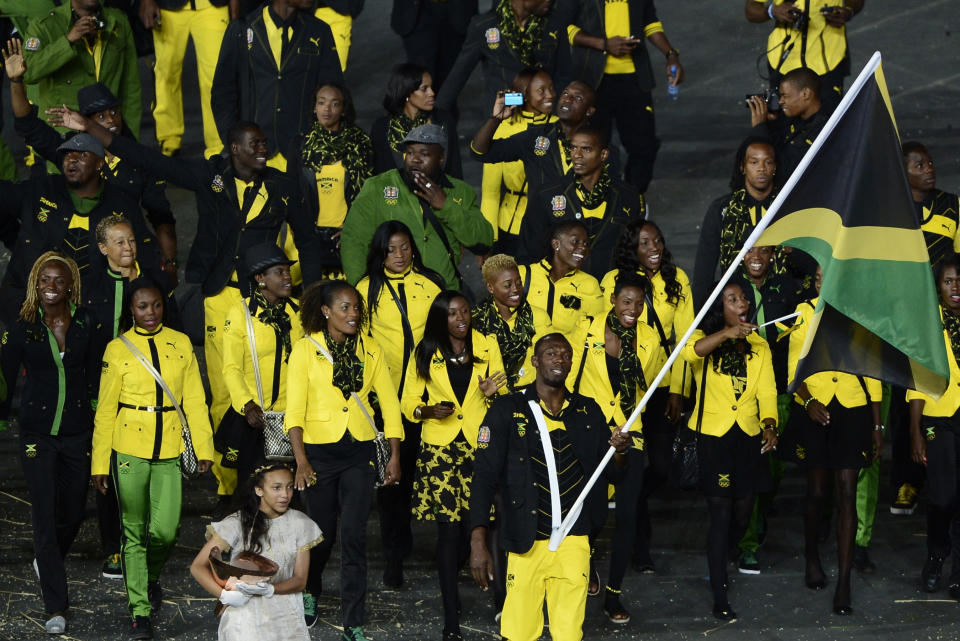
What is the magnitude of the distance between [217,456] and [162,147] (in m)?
5.09

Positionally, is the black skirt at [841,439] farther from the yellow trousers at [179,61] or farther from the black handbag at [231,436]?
the yellow trousers at [179,61]

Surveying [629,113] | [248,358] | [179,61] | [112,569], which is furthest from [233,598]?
[179,61]

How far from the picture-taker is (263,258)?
1020 centimetres

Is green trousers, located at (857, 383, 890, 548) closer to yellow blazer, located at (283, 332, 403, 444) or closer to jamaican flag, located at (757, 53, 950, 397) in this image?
jamaican flag, located at (757, 53, 950, 397)

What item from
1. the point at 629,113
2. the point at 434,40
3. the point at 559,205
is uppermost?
the point at 434,40

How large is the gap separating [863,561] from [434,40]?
6.35 m

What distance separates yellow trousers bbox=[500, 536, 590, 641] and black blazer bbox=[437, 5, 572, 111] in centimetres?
521

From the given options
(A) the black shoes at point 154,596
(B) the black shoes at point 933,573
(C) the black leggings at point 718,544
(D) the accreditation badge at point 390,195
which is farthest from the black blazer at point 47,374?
(B) the black shoes at point 933,573

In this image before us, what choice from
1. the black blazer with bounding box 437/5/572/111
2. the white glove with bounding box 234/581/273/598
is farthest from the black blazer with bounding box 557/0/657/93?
the white glove with bounding box 234/581/273/598

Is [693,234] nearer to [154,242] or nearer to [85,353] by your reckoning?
[154,242]

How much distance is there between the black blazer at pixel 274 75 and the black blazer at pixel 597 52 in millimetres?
1987

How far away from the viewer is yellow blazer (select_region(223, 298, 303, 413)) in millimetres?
10133

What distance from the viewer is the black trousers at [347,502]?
935 centimetres

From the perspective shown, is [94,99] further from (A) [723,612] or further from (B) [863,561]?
(B) [863,561]
